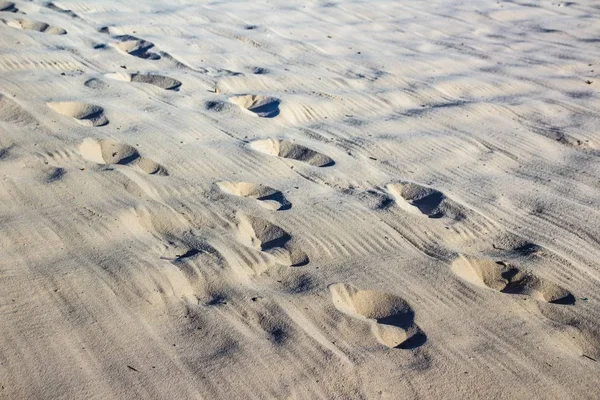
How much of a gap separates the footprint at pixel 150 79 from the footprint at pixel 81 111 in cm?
66

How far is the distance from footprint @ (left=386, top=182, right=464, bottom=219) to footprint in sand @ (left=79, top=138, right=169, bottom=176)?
3.96ft

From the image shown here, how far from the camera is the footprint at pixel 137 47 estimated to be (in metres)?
5.37

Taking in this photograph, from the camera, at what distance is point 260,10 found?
6891 millimetres

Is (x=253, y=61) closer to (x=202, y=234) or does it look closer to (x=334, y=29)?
(x=334, y=29)

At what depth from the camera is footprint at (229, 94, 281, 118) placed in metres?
4.46

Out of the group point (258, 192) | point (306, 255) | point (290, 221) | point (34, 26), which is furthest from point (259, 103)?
point (34, 26)

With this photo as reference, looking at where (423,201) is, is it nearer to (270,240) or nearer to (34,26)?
(270,240)

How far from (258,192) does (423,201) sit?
2.75 ft

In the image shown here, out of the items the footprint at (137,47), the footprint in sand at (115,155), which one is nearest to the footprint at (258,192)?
the footprint in sand at (115,155)

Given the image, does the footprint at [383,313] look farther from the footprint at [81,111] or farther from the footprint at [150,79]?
the footprint at [150,79]

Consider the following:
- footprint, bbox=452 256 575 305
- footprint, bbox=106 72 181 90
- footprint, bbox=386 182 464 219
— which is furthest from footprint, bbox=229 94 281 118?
footprint, bbox=452 256 575 305

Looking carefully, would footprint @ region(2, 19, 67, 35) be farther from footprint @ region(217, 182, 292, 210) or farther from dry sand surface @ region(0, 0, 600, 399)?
footprint @ region(217, 182, 292, 210)

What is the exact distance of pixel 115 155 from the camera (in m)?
3.66

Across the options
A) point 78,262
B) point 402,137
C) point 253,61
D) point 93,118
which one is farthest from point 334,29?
point 78,262
